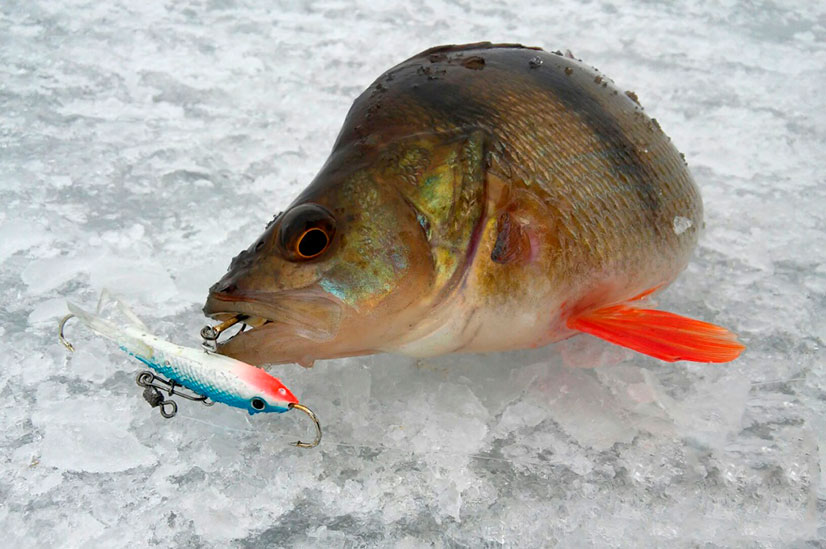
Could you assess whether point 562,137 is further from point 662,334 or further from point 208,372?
point 208,372

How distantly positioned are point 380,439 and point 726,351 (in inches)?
41.6

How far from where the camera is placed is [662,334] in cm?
234

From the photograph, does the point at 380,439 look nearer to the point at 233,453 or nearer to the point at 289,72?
the point at 233,453

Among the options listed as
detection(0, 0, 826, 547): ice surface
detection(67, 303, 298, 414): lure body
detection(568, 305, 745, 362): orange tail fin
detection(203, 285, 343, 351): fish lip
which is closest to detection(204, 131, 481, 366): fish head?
detection(203, 285, 343, 351): fish lip

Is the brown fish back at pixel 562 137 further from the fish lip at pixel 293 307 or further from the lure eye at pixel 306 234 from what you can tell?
the fish lip at pixel 293 307

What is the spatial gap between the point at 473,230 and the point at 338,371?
0.70 metres

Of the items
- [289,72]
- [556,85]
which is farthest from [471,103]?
[289,72]

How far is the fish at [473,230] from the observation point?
209 cm

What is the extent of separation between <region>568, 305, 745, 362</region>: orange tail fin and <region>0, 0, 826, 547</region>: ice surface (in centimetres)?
23

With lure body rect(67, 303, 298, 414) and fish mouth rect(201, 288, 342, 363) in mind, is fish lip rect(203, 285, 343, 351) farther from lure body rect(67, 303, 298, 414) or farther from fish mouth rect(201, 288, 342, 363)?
lure body rect(67, 303, 298, 414)

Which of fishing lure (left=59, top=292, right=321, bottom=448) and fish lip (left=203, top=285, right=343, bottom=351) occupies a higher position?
fish lip (left=203, top=285, right=343, bottom=351)

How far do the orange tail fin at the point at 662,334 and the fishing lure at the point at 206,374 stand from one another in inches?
36.6

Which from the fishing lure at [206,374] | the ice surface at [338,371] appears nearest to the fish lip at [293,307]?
the fishing lure at [206,374]

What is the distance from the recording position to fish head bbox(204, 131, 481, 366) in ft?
6.78
